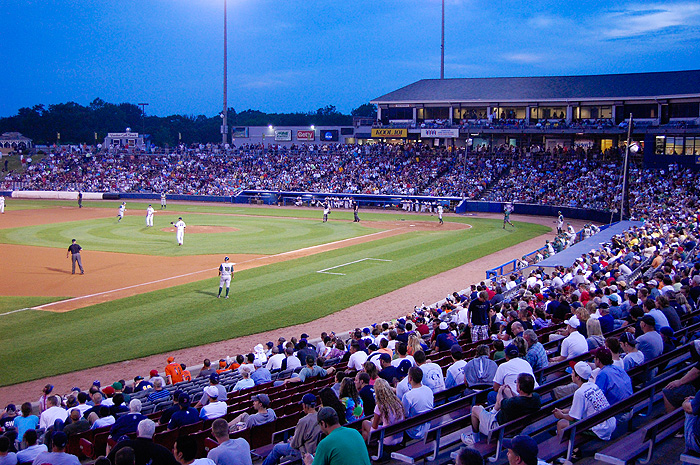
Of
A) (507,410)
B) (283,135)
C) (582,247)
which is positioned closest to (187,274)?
(582,247)

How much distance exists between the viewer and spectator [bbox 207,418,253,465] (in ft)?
19.5

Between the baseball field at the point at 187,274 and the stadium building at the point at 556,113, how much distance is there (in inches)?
784

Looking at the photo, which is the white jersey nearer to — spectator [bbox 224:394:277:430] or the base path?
the base path

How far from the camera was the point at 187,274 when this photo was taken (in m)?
26.4

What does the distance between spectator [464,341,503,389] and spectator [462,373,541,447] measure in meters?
1.19

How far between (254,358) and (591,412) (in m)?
8.14

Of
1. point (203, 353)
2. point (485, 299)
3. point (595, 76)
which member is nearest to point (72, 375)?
point (203, 353)

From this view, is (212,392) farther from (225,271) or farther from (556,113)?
(556,113)

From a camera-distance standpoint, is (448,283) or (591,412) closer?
(591,412)

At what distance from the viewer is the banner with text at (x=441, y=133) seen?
221 ft

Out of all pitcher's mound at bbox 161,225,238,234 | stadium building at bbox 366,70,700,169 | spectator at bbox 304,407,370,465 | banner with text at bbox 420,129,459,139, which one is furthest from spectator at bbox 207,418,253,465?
banner with text at bbox 420,129,459,139

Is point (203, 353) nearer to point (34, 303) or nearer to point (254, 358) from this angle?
point (254, 358)

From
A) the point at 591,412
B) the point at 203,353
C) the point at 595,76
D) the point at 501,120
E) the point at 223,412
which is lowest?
the point at 203,353

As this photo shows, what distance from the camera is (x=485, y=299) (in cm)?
1345
